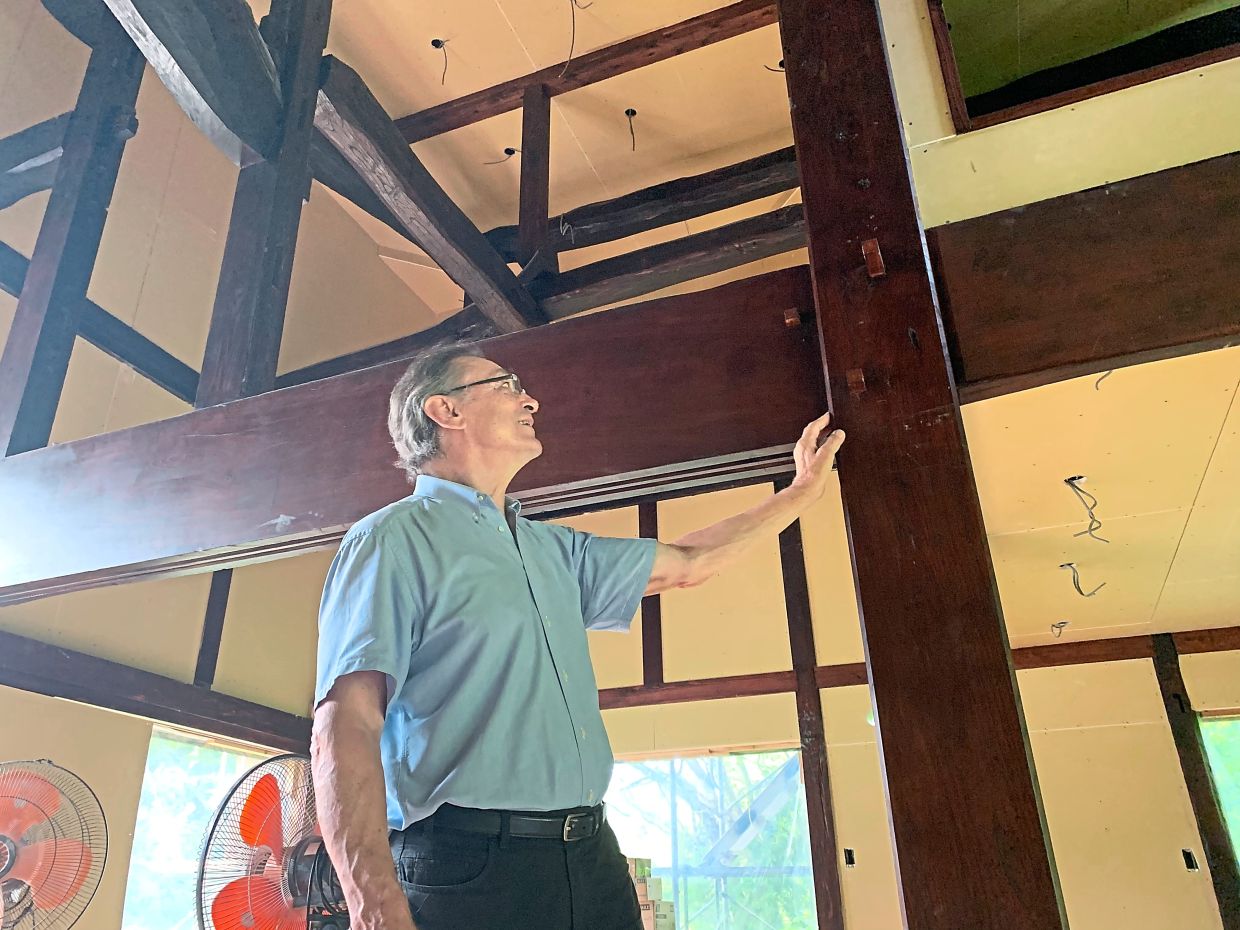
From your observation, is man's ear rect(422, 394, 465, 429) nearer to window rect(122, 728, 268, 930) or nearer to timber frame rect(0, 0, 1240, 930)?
timber frame rect(0, 0, 1240, 930)

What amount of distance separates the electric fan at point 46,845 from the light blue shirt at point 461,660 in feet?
8.51

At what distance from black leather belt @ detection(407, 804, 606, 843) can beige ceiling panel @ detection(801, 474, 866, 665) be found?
4246 millimetres

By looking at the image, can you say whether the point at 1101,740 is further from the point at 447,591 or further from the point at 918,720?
the point at 447,591

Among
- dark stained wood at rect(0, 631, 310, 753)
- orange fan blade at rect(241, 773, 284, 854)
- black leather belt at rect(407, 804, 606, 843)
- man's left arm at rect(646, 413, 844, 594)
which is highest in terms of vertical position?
dark stained wood at rect(0, 631, 310, 753)

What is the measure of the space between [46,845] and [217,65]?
2706 millimetres

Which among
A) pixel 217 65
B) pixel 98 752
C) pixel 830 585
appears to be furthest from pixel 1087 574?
pixel 98 752

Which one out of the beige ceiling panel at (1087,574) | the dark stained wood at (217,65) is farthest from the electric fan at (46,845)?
the beige ceiling panel at (1087,574)

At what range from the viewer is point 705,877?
6055 millimetres

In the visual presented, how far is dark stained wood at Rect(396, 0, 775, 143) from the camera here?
137 inches

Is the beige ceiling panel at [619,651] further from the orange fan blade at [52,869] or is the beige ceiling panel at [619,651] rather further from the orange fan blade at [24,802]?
the orange fan blade at [24,802]

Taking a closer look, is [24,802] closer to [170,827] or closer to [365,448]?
[170,827]

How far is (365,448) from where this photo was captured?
1.66 meters

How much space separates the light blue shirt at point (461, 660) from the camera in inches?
38.5

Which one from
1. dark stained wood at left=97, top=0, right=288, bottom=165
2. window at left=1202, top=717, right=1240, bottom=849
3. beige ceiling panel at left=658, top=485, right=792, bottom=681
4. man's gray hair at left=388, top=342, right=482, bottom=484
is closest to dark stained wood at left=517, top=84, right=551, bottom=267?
dark stained wood at left=97, top=0, right=288, bottom=165
